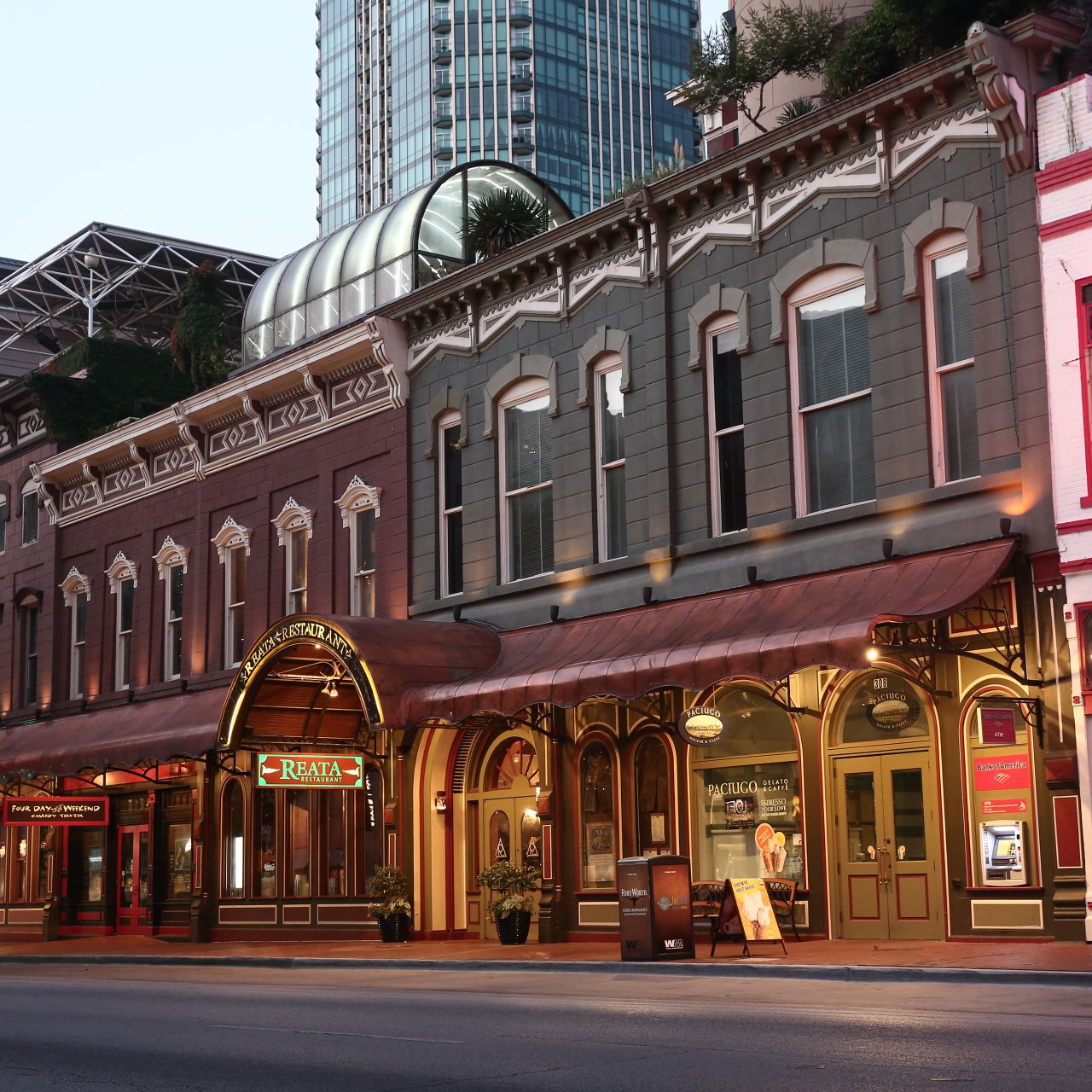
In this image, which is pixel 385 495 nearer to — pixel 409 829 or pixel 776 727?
pixel 409 829

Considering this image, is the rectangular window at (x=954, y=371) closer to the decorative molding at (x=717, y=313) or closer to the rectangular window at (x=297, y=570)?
the decorative molding at (x=717, y=313)

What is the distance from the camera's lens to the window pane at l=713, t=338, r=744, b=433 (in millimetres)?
22734

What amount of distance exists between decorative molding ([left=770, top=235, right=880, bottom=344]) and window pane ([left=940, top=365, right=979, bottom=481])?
1489 millimetres

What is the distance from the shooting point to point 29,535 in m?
40.5

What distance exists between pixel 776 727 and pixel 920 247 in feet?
21.7

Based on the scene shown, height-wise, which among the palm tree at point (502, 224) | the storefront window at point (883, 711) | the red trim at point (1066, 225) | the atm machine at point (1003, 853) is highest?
the palm tree at point (502, 224)

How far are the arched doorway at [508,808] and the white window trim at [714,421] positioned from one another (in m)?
5.22

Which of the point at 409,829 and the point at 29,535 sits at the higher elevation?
the point at 29,535

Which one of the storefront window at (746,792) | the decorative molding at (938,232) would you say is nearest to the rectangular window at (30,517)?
the storefront window at (746,792)

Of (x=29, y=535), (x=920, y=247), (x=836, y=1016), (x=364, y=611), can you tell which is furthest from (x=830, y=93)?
(x=29, y=535)

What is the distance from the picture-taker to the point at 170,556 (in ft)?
115

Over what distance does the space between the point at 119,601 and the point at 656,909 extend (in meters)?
21.2

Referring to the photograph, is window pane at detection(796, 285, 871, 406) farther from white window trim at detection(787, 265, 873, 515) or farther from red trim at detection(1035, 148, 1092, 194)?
red trim at detection(1035, 148, 1092, 194)

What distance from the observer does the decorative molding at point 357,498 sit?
29234 mm
